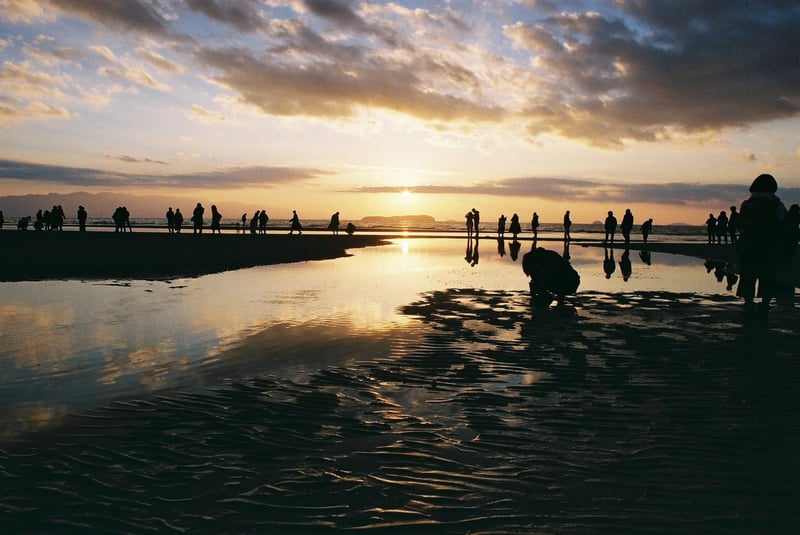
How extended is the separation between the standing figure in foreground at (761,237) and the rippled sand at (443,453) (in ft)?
16.6

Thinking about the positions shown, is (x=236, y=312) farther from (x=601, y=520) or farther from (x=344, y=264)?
(x=344, y=264)

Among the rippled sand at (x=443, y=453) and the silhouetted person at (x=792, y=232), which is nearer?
the rippled sand at (x=443, y=453)

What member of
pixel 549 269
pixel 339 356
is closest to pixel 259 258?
pixel 549 269

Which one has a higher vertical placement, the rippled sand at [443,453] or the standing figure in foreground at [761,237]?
the standing figure in foreground at [761,237]

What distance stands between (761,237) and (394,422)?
10.4m

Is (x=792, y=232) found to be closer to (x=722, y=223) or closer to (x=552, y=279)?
(x=552, y=279)

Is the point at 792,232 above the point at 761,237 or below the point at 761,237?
above

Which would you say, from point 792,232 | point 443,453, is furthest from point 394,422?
point 792,232

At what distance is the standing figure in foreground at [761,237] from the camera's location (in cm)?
1213

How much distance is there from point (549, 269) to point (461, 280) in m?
4.20

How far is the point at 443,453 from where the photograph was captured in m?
4.63

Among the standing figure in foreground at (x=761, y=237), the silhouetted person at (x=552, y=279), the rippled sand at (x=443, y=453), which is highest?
→ the standing figure in foreground at (x=761, y=237)

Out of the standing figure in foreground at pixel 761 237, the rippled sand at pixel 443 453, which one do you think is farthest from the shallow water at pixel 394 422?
the standing figure in foreground at pixel 761 237

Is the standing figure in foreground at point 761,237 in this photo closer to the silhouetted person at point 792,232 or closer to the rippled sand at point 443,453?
the silhouetted person at point 792,232
